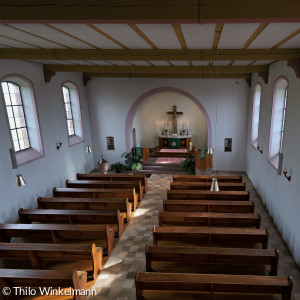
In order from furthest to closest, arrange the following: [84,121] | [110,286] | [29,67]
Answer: [84,121] → [29,67] → [110,286]

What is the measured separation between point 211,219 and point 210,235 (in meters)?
0.69

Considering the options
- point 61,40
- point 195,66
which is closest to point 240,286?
point 61,40

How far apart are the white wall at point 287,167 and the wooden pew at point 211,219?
2.79ft

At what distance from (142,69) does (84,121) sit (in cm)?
459

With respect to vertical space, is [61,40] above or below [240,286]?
above

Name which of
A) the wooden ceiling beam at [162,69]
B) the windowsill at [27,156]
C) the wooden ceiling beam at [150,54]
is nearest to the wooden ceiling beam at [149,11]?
the wooden ceiling beam at [150,54]

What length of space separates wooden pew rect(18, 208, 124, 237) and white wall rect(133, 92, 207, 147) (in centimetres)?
1007

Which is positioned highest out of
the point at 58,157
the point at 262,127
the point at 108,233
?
the point at 262,127

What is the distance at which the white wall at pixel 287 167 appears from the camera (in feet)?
17.4

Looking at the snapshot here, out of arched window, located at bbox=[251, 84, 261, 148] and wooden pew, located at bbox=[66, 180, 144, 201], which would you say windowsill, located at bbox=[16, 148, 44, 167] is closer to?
wooden pew, located at bbox=[66, 180, 144, 201]

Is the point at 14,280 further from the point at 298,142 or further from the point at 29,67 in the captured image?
the point at 29,67

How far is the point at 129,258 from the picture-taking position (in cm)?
538

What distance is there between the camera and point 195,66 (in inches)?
329

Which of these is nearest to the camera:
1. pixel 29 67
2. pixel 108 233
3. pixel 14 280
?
pixel 14 280
